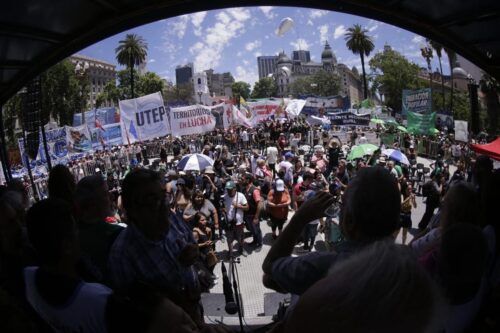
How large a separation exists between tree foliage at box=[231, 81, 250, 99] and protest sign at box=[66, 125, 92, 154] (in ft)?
390

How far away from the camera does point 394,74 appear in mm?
65188

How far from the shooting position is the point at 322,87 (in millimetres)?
101812

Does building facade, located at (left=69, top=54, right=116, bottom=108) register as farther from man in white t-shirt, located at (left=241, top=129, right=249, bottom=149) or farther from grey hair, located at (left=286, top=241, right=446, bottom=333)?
grey hair, located at (left=286, top=241, right=446, bottom=333)

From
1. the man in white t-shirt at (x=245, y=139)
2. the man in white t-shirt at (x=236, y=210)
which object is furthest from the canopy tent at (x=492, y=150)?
the man in white t-shirt at (x=245, y=139)

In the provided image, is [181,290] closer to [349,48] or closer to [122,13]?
[122,13]

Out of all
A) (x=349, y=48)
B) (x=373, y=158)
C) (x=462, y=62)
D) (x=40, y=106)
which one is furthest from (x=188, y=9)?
(x=349, y=48)

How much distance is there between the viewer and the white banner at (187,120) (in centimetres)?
1828

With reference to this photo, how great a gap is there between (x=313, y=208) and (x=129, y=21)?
435 cm

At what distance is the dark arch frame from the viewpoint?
4.39 metres

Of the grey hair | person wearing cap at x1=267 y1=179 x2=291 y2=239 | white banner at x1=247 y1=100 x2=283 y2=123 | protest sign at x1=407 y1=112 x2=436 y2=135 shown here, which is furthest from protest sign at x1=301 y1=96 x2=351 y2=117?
the grey hair

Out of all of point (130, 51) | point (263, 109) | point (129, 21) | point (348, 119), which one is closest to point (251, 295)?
point (129, 21)

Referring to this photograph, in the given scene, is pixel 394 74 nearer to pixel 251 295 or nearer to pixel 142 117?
pixel 142 117

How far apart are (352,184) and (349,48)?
60488 mm

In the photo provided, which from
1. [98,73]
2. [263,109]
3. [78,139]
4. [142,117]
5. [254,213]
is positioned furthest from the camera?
[98,73]
